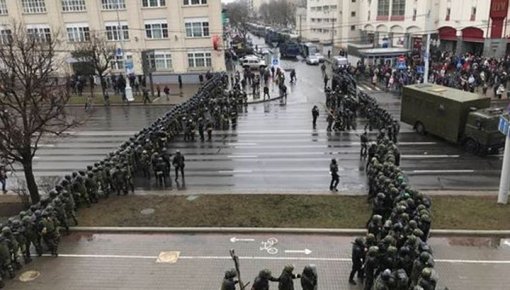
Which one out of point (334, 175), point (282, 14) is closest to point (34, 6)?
point (334, 175)

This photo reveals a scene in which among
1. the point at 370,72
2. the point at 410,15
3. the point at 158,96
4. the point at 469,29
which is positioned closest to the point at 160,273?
the point at 158,96

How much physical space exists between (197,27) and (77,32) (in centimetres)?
1252

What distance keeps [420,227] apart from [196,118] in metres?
17.6

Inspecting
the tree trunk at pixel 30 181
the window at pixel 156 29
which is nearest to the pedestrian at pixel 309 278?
the tree trunk at pixel 30 181

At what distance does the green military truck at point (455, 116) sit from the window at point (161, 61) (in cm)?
2825

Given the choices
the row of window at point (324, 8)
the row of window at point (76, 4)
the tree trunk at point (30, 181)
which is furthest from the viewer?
the row of window at point (324, 8)

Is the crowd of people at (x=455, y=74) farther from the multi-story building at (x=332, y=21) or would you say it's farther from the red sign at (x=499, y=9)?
the multi-story building at (x=332, y=21)

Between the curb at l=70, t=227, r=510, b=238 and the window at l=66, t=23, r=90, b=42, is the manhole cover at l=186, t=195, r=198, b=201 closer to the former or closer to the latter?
the curb at l=70, t=227, r=510, b=238

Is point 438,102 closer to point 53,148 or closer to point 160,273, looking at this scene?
point 160,273

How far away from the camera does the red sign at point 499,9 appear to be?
44.8 m

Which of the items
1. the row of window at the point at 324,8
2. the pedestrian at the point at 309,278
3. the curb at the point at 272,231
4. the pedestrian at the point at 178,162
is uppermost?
the row of window at the point at 324,8

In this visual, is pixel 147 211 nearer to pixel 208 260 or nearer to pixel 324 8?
pixel 208 260

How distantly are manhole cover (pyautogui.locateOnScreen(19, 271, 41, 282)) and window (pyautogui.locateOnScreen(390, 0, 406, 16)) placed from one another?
59.0m

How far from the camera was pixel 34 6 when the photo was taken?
47188 mm
